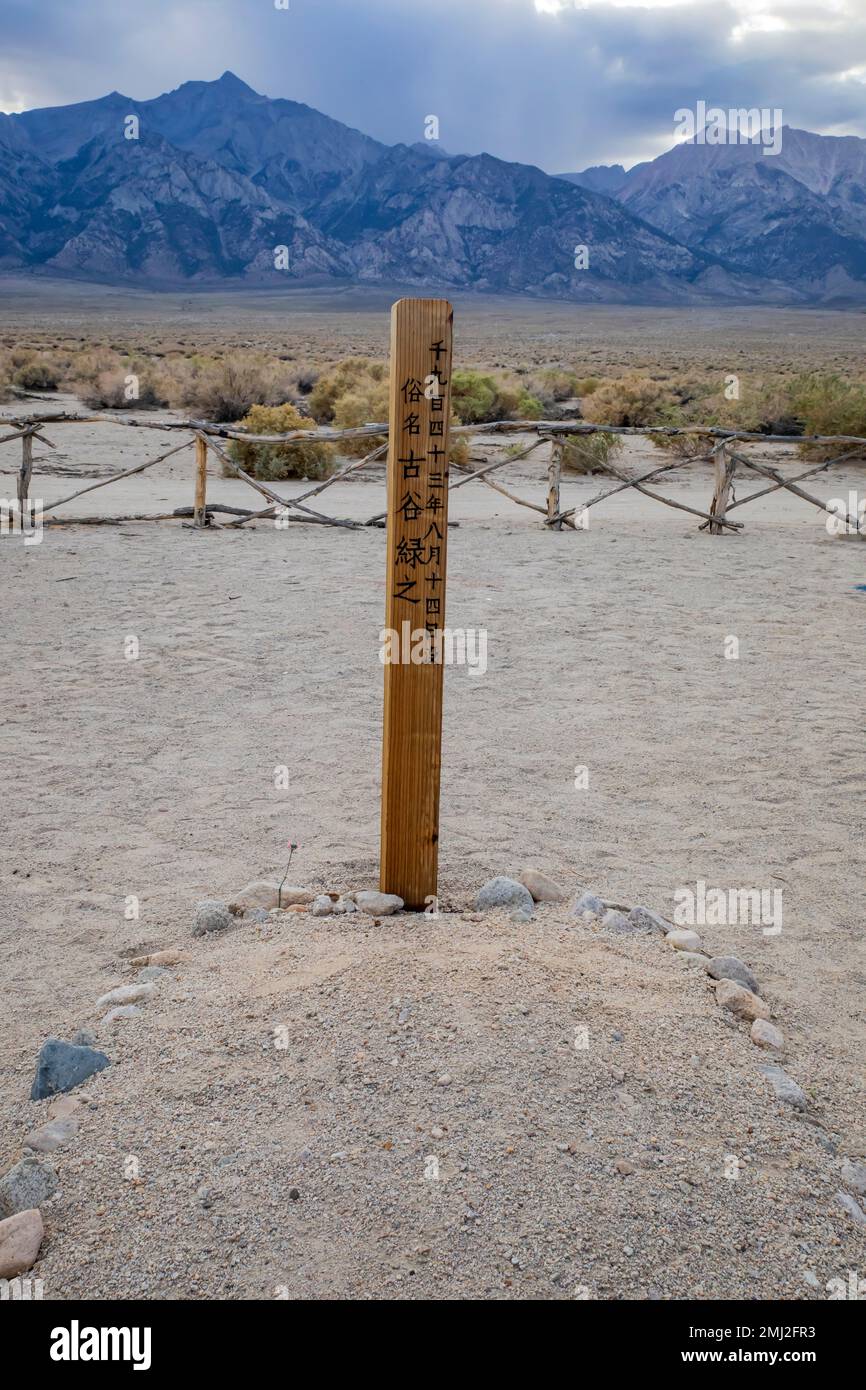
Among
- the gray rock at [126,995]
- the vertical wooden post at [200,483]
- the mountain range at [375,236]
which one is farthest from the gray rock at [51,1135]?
the mountain range at [375,236]

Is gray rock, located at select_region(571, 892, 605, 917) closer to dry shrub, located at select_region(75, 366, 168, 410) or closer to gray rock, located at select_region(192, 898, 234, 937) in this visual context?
gray rock, located at select_region(192, 898, 234, 937)

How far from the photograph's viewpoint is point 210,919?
338cm

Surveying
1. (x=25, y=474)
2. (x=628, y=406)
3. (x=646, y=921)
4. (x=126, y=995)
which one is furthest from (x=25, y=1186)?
(x=628, y=406)

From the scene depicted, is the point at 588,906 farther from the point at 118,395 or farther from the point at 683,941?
the point at 118,395

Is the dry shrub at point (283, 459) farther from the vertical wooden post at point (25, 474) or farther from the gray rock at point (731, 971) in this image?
the gray rock at point (731, 971)

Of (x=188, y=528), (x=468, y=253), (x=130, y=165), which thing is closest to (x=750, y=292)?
(x=468, y=253)

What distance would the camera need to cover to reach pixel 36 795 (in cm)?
455

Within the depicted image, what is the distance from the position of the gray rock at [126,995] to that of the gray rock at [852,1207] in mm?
1816

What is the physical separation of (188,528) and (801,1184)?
1010 cm

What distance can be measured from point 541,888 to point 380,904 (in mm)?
601

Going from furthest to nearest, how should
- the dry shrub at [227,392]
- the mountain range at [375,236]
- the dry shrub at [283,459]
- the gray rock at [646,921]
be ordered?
the mountain range at [375,236], the dry shrub at [227,392], the dry shrub at [283,459], the gray rock at [646,921]

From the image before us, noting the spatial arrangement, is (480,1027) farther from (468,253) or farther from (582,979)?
(468,253)

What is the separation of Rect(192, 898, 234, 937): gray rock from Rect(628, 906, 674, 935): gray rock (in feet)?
4.33

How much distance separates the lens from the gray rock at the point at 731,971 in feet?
10.5
